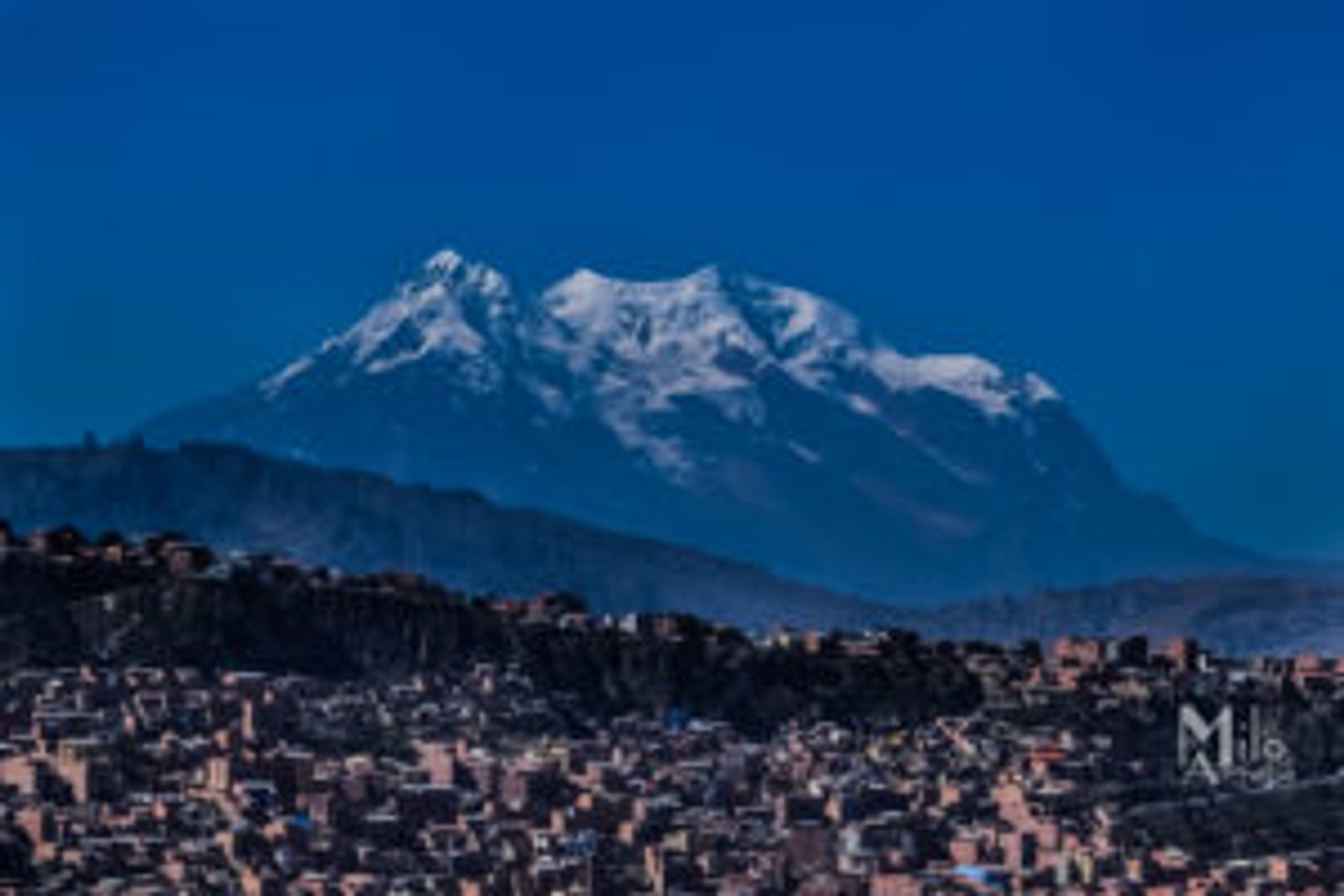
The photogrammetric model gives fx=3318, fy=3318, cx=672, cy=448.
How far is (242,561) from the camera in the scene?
94.5 metres

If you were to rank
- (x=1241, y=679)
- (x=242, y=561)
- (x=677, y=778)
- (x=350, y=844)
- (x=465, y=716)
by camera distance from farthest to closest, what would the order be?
(x=1241, y=679)
(x=242, y=561)
(x=465, y=716)
(x=677, y=778)
(x=350, y=844)

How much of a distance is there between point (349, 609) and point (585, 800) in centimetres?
2235

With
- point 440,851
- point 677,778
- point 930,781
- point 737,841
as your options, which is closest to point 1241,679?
point 930,781

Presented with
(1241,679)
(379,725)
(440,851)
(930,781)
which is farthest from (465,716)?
(1241,679)

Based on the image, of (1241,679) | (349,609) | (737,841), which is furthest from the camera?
(1241,679)

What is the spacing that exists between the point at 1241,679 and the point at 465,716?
34926mm

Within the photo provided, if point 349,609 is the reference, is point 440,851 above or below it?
below

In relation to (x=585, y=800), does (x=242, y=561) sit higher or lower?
higher

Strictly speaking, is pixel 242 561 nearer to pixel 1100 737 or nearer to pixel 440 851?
pixel 1100 737

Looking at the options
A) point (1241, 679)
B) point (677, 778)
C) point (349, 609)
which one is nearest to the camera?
point (677, 778)

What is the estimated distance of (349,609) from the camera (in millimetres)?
84875

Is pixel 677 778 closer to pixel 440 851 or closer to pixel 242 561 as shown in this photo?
pixel 440 851

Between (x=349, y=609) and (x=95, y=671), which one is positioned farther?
(x=349, y=609)

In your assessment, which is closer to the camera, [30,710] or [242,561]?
[30,710]
